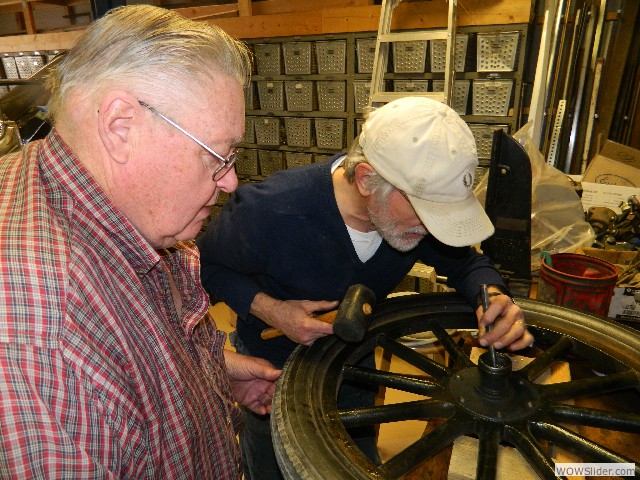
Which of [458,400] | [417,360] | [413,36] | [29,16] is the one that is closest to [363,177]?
[417,360]

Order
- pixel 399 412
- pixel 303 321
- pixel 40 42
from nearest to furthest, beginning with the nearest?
pixel 399 412, pixel 303 321, pixel 40 42

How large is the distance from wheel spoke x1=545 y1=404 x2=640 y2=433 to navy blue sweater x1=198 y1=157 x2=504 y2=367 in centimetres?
45

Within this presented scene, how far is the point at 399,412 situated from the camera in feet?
3.41

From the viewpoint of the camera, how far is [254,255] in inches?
55.8

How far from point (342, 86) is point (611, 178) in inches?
95.7

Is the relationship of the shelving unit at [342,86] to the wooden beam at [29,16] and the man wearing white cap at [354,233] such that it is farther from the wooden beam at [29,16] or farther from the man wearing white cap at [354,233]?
the wooden beam at [29,16]

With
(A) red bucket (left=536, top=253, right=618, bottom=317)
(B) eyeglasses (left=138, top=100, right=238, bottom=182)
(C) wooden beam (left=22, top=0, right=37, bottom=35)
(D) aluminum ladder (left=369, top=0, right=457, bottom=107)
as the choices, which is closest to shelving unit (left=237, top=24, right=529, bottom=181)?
(D) aluminum ladder (left=369, top=0, right=457, bottom=107)

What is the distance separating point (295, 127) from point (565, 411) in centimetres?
410

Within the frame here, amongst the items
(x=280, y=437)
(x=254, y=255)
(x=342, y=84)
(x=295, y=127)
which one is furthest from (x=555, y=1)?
(x=280, y=437)

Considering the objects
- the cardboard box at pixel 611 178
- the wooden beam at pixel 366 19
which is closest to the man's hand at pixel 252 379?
the cardboard box at pixel 611 178

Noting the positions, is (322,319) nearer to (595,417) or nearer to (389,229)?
(389,229)

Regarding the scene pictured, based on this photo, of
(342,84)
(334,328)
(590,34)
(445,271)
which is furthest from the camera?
(342,84)

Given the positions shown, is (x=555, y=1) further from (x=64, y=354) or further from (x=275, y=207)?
(x=64, y=354)

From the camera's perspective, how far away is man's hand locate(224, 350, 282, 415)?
1.29 metres
